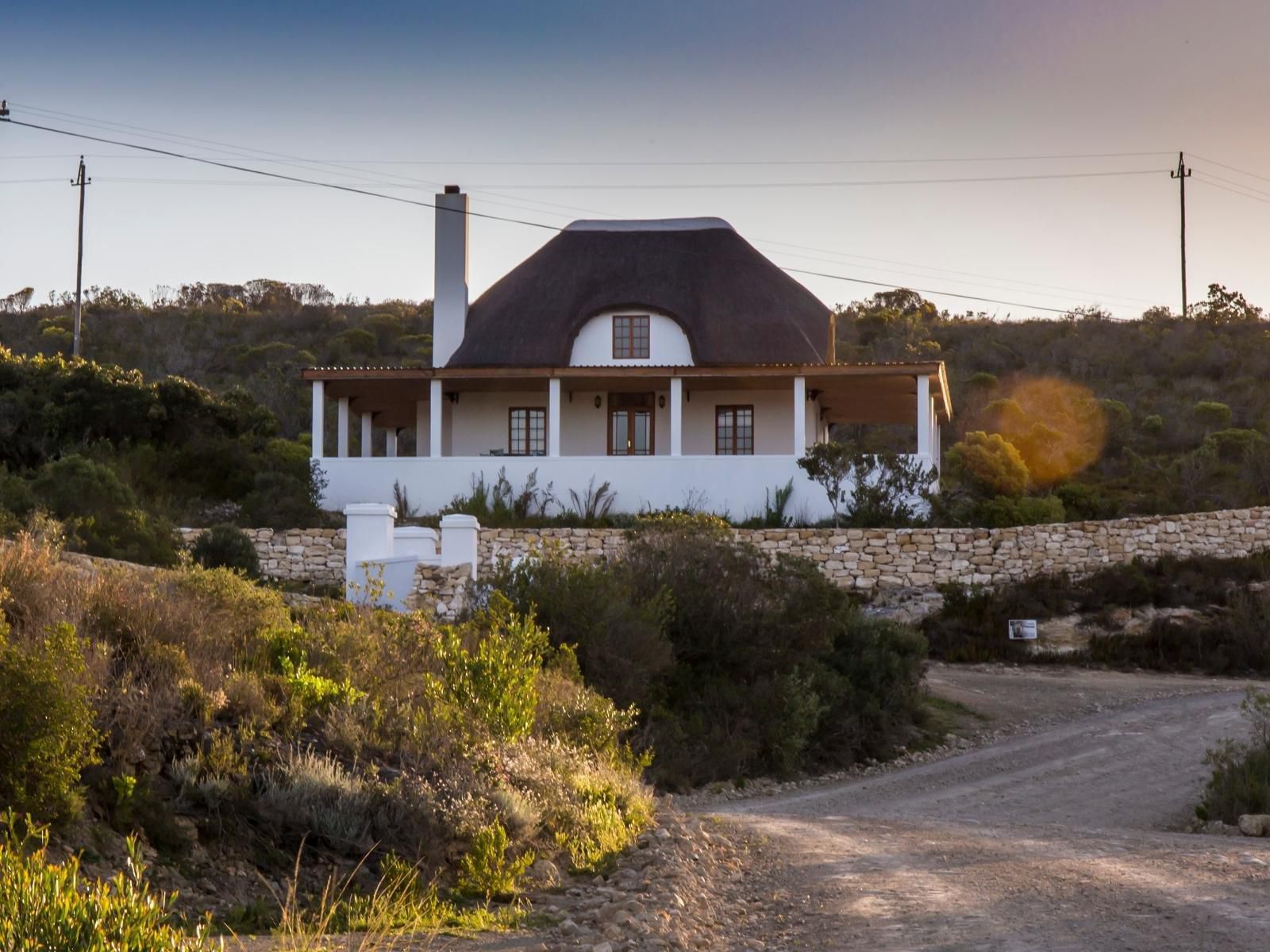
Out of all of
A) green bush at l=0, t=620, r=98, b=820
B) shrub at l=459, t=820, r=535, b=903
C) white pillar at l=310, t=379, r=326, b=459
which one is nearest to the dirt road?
shrub at l=459, t=820, r=535, b=903

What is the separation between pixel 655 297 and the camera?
32688 mm

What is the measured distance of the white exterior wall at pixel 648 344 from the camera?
32.3m

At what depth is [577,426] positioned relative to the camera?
33.1 metres

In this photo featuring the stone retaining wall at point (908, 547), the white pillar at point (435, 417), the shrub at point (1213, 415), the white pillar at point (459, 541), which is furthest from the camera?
the shrub at point (1213, 415)

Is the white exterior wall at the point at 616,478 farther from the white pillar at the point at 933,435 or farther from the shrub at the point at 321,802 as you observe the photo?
the shrub at the point at 321,802

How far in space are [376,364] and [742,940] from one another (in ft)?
161

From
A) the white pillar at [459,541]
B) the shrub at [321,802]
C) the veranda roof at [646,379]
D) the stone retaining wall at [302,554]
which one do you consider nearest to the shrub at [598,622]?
the white pillar at [459,541]

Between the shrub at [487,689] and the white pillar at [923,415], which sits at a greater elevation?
the white pillar at [923,415]

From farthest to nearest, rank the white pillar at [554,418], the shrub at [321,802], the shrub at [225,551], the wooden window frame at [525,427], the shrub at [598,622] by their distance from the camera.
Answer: the wooden window frame at [525,427] < the white pillar at [554,418] < the shrub at [225,551] < the shrub at [598,622] < the shrub at [321,802]

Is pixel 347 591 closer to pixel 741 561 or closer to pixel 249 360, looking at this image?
pixel 741 561

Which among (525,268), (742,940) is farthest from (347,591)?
(525,268)

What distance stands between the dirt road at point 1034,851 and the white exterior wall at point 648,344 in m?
13.0

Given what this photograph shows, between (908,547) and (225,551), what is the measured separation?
41.6 feet

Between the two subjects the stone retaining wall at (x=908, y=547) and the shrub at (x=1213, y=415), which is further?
the shrub at (x=1213, y=415)
